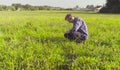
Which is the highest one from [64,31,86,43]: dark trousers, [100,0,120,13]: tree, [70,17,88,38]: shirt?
[70,17,88,38]: shirt

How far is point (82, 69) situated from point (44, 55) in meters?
1.56

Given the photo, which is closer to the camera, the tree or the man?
the man

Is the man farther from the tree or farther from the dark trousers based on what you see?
the tree

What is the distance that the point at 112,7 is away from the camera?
61.7 metres

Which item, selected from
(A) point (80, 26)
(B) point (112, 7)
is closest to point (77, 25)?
(A) point (80, 26)

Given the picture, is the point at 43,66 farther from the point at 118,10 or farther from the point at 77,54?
the point at 118,10

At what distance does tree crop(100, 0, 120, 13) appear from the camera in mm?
59559

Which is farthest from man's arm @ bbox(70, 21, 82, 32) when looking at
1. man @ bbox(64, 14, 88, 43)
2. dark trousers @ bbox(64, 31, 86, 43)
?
dark trousers @ bbox(64, 31, 86, 43)

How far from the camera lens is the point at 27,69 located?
818 centimetres

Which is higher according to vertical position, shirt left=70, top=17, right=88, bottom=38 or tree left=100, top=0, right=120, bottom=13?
shirt left=70, top=17, right=88, bottom=38

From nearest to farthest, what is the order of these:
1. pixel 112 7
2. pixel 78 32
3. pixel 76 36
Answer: pixel 76 36 → pixel 78 32 → pixel 112 7

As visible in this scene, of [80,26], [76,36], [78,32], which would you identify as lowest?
[76,36]

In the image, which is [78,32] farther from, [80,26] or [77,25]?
[77,25]

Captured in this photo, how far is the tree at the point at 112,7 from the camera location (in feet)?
195
